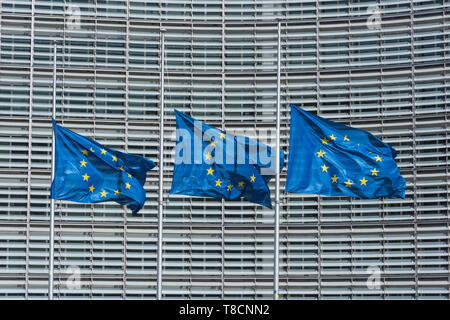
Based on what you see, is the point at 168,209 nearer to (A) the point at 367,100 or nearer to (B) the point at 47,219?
(B) the point at 47,219

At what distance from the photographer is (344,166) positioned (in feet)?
113

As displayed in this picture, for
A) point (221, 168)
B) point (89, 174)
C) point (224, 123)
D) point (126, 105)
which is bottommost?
point (89, 174)

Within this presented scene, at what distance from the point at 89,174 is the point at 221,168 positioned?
5883 millimetres

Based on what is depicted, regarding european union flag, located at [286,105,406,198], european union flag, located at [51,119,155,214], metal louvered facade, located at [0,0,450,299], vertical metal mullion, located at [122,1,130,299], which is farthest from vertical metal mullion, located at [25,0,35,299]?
european union flag, located at [286,105,406,198]

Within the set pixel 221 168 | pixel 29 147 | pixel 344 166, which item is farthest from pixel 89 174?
pixel 29 147

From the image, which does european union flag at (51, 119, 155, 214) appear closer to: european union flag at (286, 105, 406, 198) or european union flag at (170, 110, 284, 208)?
european union flag at (170, 110, 284, 208)

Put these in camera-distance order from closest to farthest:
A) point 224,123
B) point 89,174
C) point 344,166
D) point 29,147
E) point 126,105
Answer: point 344,166
point 89,174
point 29,147
point 224,123
point 126,105

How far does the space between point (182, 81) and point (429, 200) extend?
61.8 ft

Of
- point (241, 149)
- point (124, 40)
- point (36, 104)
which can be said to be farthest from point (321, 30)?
point (241, 149)

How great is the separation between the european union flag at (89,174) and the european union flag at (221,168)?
264 centimetres

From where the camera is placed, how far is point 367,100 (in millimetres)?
59688

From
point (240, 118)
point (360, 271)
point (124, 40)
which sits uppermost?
point (124, 40)

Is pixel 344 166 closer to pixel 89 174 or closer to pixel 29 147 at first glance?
pixel 89 174
